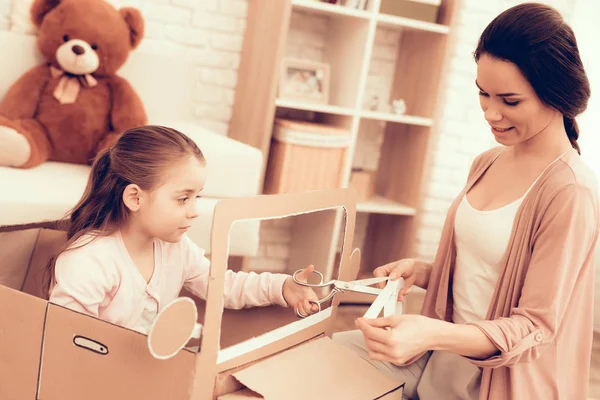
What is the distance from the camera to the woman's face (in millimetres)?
952

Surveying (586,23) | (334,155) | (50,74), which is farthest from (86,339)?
(586,23)

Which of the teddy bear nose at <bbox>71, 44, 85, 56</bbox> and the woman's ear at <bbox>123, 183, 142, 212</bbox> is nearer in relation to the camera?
the woman's ear at <bbox>123, 183, 142, 212</bbox>

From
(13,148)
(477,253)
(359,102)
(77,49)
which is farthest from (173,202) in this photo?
(359,102)

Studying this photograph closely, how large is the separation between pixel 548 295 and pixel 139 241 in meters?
0.69

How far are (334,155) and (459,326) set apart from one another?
1368 mm

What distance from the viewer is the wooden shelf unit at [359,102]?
7.04 feet

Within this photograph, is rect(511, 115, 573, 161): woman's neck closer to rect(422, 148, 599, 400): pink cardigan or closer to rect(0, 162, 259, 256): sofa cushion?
rect(422, 148, 599, 400): pink cardigan

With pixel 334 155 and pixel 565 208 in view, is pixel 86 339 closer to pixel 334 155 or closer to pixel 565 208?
pixel 565 208

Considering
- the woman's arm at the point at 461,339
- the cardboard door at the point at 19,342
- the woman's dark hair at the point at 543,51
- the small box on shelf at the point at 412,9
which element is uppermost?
the small box on shelf at the point at 412,9

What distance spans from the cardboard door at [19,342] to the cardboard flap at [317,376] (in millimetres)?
256

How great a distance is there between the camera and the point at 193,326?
68 cm

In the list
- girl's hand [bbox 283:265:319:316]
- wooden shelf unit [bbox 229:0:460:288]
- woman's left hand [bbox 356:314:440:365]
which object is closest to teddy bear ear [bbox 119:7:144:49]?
wooden shelf unit [bbox 229:0:460:288]

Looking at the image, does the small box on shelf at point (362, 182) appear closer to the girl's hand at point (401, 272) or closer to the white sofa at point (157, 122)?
the white sofa at point (157, 122)

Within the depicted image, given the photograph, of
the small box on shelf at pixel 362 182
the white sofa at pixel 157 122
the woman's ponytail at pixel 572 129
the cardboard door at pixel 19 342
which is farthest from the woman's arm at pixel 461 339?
the small box on shelf at pixel 362 182
